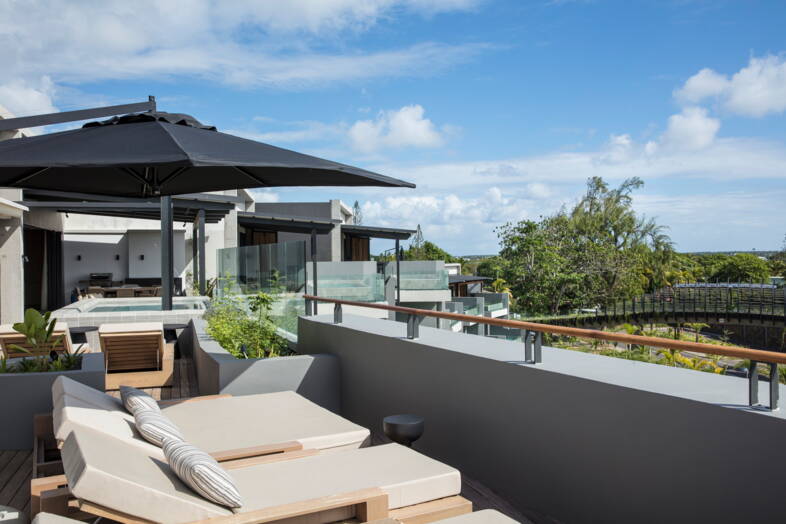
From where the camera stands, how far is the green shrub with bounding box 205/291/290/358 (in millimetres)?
6680

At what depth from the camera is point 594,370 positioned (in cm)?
338

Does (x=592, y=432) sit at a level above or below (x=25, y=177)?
below

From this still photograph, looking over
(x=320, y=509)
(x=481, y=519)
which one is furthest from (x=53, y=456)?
(x=481, y=519)

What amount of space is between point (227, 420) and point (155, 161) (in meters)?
1.96

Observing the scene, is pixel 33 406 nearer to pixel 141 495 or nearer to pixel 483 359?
pixel 141 495

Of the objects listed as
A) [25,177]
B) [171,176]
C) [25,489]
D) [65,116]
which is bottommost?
[25,489]

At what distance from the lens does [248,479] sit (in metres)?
2.98

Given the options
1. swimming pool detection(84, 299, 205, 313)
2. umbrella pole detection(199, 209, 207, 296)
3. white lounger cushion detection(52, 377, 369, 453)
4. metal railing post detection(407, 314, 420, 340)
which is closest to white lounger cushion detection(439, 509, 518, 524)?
white lounger cushion detection(52, 377, 369, 453)

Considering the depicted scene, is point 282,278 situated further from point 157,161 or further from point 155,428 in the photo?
point 157,161

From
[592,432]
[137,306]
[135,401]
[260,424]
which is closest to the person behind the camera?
[592,432]

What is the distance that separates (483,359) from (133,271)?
19443mm

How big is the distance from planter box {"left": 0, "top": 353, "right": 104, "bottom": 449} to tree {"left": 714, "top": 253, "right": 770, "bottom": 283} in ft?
263

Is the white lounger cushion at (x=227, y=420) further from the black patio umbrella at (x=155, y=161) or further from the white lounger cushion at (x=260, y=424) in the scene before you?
the black patio umbrella at (x=155, y=161)

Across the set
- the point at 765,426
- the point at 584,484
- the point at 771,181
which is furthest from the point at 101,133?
the point at 771,181
